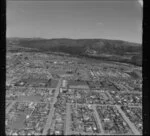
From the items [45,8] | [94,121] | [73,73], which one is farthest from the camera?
[73,73]

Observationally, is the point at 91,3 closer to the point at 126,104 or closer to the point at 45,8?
the point at 45,8

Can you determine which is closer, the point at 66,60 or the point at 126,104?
the point at 126,104

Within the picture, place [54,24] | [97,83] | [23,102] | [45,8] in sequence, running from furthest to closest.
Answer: [97,83], [54,24], [45,8], [23,102]

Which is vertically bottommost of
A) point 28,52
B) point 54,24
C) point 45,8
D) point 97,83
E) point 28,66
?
point 97,83

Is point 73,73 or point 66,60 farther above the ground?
point 66,60
